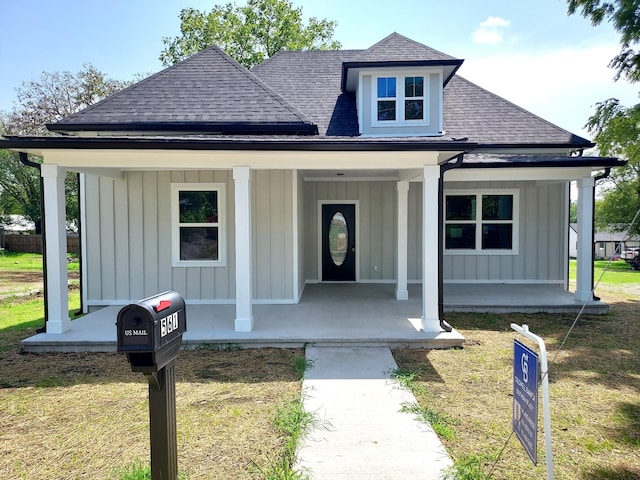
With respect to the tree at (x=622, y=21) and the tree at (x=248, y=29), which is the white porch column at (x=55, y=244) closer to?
the tree at (x=622, y=21)

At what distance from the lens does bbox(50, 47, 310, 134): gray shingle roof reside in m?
7.67

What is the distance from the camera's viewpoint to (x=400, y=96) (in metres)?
9.19

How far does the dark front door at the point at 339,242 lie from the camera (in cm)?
1030

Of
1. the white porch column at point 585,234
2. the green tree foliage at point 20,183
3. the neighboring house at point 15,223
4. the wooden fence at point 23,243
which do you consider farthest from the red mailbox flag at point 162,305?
the neighboring house at point 15,223

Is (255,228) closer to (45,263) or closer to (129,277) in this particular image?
(129,277)

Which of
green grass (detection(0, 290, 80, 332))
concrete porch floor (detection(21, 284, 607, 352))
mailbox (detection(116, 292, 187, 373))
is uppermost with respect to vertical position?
mailbox (detection(116, 292, 187, 373))

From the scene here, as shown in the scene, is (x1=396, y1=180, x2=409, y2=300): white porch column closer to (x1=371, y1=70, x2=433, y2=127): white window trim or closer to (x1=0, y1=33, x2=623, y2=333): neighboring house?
(x1=0, y1=33, x2=623, y2=333): neighboring house

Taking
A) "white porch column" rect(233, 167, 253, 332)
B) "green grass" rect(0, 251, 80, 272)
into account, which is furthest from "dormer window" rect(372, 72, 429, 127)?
"green grass" rect(0, 251, 80, 272)

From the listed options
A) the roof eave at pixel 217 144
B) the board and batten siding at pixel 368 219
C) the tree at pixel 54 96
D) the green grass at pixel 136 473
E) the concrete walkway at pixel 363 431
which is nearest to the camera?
the green grass at pixel 136 473

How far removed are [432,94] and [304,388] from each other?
23.8 ft

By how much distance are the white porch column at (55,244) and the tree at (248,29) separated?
736 inches

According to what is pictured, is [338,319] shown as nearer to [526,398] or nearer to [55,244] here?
[55,244]

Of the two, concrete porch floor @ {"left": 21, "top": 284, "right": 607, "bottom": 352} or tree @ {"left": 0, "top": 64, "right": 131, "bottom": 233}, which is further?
tree @ {"left": 0, "top": 64, "right": 131, "bottom": 233}

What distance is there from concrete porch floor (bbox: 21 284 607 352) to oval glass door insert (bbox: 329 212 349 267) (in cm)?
110
